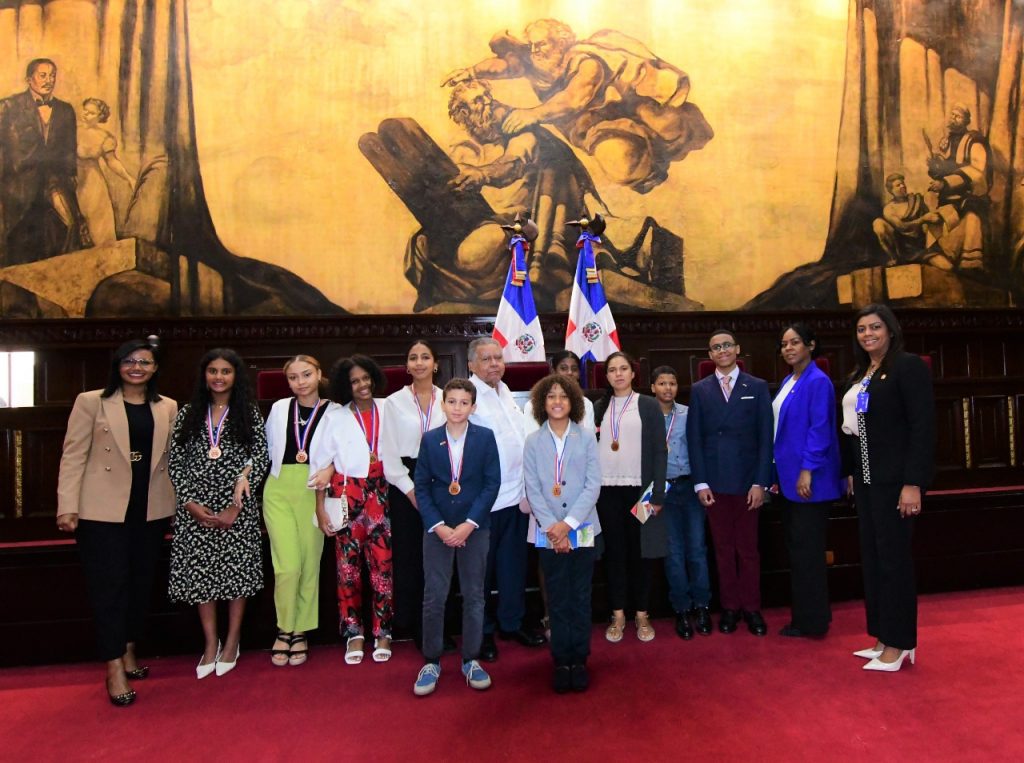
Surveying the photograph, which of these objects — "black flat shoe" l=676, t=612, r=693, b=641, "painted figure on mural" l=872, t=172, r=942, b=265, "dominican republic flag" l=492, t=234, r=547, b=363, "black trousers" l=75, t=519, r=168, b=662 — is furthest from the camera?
"painted figure on mural" l=872, t=172, r=942, b=265

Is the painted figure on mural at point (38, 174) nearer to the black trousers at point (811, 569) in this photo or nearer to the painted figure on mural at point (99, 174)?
the painted figure on mural at point (99, 174)

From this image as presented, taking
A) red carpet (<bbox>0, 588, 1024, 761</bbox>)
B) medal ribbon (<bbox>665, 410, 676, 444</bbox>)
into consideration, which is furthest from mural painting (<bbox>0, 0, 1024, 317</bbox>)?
red carpet (<bbox>0, 588, 1024, 761</bbox>)

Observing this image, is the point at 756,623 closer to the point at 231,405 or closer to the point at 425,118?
the point at 231,405

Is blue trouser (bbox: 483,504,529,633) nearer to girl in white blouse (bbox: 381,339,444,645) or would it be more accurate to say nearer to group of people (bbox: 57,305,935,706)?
group of people (bbox: 57,305,935,706)

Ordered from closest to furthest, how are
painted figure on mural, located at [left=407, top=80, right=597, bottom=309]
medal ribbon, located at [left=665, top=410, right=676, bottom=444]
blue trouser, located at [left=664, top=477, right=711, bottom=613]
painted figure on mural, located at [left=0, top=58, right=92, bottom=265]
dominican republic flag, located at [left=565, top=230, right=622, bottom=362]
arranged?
blue trouser, located at [left=664, top=477, right=711, bottom=613], medal ribbon, located at [left=665, top=410, right=676, bottom=444], dominican republic flag, located at [left=565, top=230, right=622, bottom=362], painted figure on mural, located at [left=0, top=58, right=92, bottom=265], painted figure on mural, located at [left=407, top=80, right=597, bottom=309]

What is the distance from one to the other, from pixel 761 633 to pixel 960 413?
503cm

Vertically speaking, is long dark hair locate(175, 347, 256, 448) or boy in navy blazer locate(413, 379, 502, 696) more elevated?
long dark hair locate(175, 347, 256, 448)

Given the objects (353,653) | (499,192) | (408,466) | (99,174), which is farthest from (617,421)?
(99,174)

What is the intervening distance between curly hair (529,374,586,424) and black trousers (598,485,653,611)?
72cm

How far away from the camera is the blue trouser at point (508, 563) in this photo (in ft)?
11.3

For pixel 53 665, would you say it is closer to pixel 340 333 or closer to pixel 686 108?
pixel 340 333

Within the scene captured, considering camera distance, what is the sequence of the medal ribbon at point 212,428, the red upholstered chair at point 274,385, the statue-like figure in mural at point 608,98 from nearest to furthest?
the medal ribbon at point 212,428 < the red upholstered chair at point 274,385 < the statue-like figure in mural at point 608,98

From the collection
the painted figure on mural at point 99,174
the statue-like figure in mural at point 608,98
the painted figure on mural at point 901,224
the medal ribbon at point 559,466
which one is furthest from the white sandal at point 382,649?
the painted figure on mural at point 901,224

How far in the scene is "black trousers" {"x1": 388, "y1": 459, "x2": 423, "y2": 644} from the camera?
11.5ft
